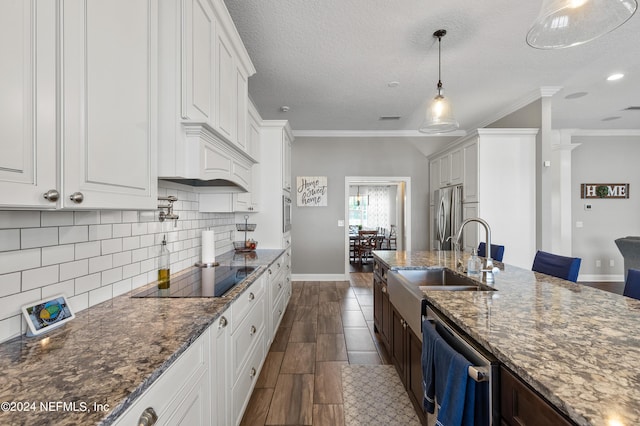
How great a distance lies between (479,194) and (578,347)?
332 cm

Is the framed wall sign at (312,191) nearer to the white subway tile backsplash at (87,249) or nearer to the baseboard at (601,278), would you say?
the white subway tile backsplash at (87,249)

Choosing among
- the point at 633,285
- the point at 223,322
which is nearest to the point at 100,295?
the point at 223,322

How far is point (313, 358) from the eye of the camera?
2537 millimetres

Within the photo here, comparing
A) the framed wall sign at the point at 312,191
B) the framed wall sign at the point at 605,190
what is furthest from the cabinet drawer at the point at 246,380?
the framed wall sign at the point at 605,190

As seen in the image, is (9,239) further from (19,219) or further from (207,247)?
(207,247)

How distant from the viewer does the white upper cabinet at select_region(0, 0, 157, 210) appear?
0.71 meters

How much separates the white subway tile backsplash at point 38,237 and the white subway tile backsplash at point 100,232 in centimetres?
17

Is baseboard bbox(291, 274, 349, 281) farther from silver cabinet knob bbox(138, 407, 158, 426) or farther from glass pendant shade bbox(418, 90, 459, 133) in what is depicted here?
silver cabinet knob bbox(138, 407, 158, 426)

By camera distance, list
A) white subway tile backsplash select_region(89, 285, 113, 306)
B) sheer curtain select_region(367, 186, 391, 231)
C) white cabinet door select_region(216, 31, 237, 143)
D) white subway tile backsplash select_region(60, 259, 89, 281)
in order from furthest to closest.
Result: sheer curtain select_region(367, 186, 391, 231) < white cabinet door select_region(216, 31, 237, 143) < white subway tile backsplash select_region(89, 285, 113, 306) < white subway tile backsplash select_region(60, 259, 89, 281)

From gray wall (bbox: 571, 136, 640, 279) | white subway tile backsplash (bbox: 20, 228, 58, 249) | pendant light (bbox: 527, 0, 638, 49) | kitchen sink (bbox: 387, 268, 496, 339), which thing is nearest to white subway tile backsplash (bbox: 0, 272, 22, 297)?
white subway tile backsplash (bbox: 20, 228, 58, 249)

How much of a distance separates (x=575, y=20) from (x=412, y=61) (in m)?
1.65

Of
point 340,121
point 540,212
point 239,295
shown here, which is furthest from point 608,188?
point 239,295

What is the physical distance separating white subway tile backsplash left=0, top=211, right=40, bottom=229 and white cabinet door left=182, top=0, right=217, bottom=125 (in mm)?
717

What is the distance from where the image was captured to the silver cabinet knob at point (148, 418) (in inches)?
29.4
